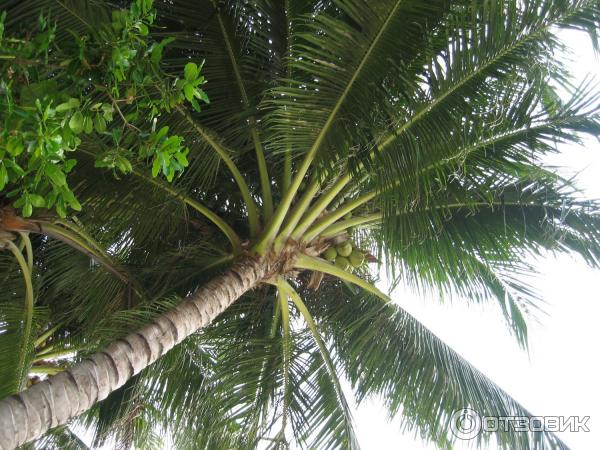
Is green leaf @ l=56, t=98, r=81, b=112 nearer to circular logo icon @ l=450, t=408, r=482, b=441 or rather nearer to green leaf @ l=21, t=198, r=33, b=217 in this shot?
green leaf @ l=21, t=198, r=33, b=217

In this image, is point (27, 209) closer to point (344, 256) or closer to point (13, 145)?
point (13, 145)

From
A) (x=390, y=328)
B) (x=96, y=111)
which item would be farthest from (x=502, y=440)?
(x=96, y=111)

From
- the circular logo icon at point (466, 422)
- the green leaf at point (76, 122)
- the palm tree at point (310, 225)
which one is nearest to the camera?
the green leaf at point (76, 122)

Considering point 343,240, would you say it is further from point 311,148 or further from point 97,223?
point 97,223

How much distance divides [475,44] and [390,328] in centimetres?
247

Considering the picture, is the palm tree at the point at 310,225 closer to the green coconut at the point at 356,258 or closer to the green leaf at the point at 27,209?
the green coconut at the point at 356,258

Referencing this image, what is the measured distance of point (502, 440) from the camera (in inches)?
192

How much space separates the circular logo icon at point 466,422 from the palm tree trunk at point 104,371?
2007mm

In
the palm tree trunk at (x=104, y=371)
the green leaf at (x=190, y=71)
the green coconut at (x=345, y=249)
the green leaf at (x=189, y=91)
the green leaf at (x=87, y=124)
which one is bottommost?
the palm tree trunk at (x=104, y=371)

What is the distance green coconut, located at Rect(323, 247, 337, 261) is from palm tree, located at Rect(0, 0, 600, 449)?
18 millimetres

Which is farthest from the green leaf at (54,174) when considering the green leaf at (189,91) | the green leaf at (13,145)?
the green leaf at (189,91)

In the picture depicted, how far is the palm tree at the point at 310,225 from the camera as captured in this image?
3779 millimetres

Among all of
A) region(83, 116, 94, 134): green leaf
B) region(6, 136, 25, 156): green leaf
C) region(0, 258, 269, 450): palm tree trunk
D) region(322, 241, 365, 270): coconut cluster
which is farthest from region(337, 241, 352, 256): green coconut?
region(6, 136, 25, 156): green leaf

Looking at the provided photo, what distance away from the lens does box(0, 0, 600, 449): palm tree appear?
12.4 feet
